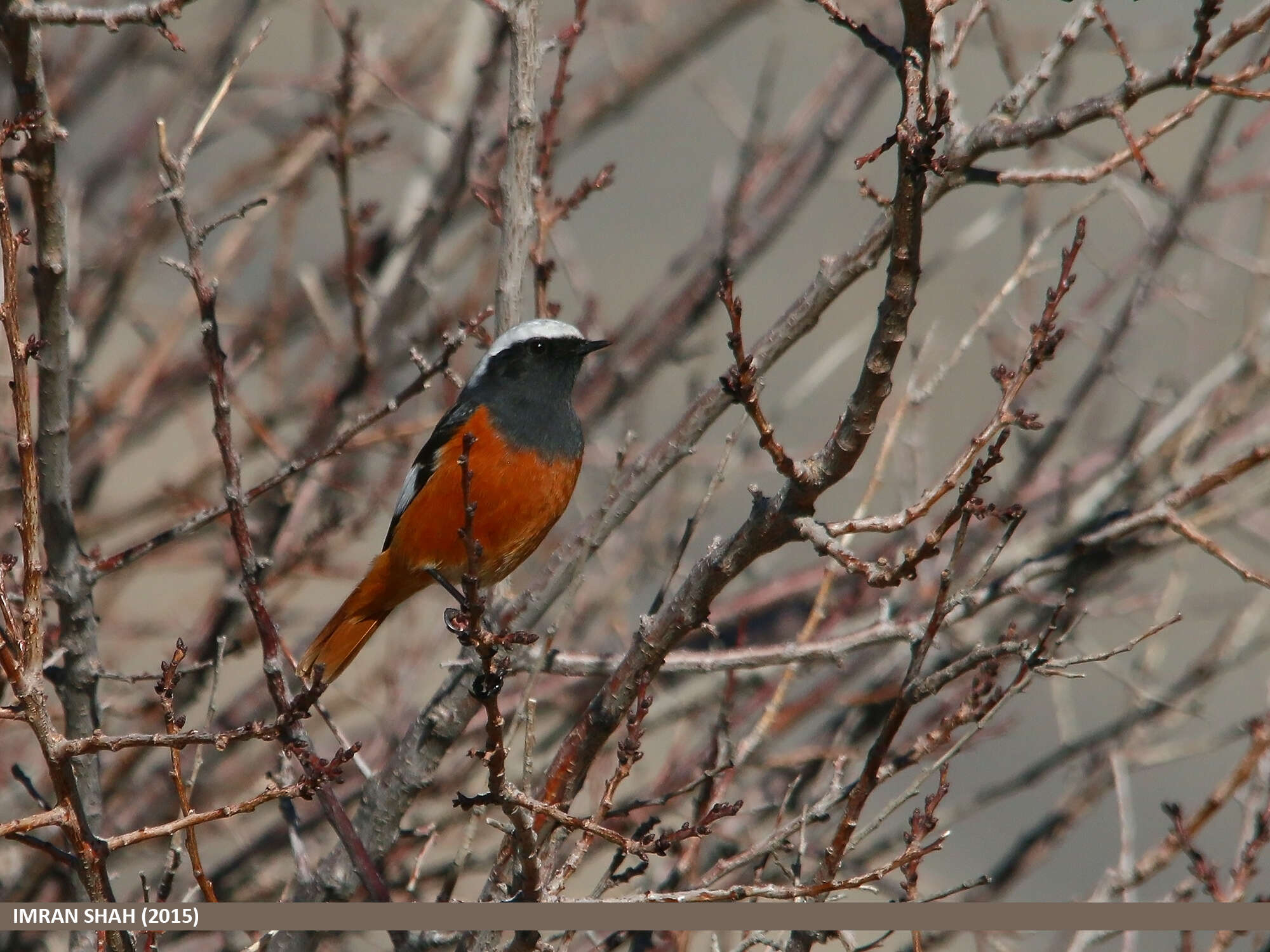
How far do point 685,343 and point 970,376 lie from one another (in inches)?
86.5

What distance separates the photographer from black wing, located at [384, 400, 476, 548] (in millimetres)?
4738

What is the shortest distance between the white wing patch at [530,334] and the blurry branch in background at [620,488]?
0.17 ft

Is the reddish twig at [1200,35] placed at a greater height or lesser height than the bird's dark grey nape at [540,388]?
lesser

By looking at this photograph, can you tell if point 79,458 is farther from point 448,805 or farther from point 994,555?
point 994,555

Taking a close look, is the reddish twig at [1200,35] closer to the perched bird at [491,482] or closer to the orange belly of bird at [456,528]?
the perched bird at [491,482]

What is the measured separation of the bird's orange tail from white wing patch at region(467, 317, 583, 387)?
2.61ft

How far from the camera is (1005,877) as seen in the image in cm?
482

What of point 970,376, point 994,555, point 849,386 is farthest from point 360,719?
point 994,555

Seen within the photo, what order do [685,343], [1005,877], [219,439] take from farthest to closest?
1. [685,343]
2. [1005,877]
3. [219,439]

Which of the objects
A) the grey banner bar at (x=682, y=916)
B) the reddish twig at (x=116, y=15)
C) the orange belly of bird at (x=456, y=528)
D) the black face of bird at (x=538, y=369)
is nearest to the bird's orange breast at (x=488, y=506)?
the orange belly of bird at (x=456, y=528)

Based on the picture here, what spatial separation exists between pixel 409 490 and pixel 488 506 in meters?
0.53

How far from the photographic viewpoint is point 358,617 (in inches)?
189

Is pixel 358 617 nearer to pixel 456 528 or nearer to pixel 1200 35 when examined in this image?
pixel 456 528

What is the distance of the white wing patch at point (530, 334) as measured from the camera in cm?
409
